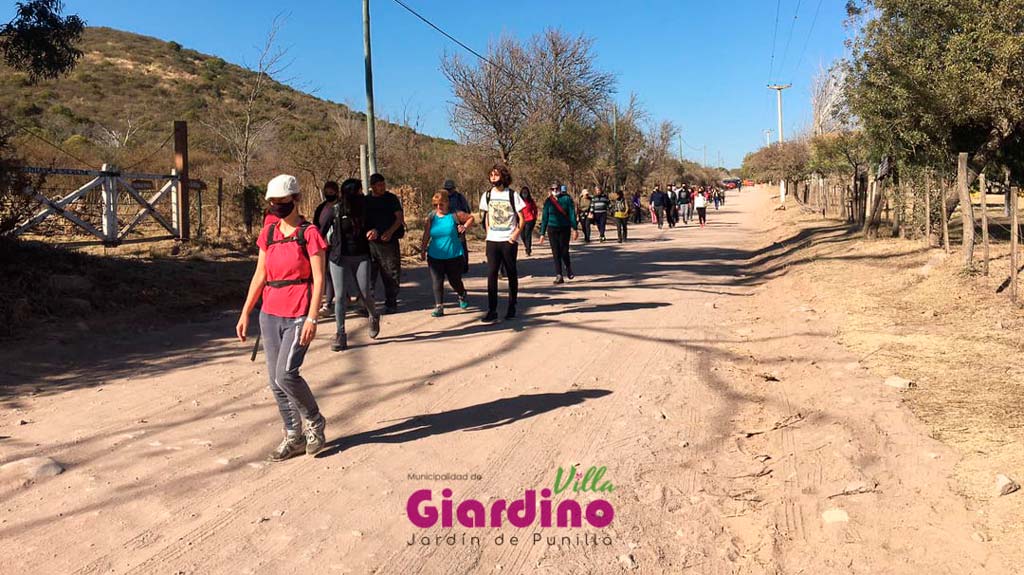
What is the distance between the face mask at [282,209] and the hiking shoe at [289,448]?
1374 millimetres

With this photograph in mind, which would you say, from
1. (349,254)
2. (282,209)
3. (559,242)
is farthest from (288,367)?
(559,242)

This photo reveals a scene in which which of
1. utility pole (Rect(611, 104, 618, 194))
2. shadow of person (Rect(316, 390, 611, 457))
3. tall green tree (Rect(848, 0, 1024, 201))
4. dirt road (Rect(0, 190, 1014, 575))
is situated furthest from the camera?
utility pole (Rect(611, 104, 618, 194))

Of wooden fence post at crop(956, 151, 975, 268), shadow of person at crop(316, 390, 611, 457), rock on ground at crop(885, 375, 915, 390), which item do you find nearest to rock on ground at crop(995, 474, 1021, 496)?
rock on ground at crop(885, 375, 915, 390)

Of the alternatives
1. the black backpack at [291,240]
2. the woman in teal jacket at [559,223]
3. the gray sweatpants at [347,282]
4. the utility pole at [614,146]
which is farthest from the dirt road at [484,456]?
the utility pole at [614,146]

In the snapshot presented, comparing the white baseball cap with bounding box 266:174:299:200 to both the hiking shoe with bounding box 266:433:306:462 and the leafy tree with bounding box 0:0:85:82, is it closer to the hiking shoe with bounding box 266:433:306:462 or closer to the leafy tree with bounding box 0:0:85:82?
the hiking shoe with bounding box 266:433:306:462

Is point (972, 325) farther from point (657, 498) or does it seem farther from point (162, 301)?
point (162, 301)

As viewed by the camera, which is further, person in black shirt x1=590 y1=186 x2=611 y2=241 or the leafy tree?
person in black shirt x1=590 y1=186 x2=611 y2=241

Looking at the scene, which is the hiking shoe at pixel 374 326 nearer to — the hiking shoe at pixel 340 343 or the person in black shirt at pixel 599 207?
the hiking shoe at pixel 340 343

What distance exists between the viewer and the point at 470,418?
579 centimetres

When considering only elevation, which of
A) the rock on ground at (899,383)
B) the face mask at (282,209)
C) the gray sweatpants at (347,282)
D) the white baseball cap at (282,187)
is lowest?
the rock on ground at (899,383)

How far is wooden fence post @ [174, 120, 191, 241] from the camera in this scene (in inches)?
600

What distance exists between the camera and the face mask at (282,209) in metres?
4.79

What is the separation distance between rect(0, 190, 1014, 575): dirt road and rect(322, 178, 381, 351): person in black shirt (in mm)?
Answer: 366

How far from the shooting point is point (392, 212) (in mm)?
9398
